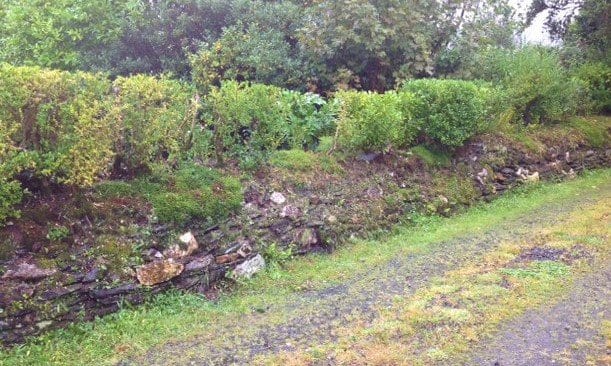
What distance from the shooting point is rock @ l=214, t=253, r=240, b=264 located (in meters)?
5.58

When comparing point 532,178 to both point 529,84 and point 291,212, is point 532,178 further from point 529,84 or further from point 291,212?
point 291,212

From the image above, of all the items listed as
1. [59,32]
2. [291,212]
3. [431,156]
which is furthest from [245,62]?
[291,212]

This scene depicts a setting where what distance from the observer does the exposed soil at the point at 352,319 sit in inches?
166

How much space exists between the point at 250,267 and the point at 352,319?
141cm

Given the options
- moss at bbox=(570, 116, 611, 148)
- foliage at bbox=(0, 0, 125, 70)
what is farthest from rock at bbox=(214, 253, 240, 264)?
moss at bbox=(570, 116, 611, 148)

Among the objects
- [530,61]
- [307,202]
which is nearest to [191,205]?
[307,202]

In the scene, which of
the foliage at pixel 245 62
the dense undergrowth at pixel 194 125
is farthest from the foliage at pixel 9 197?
the foliage at pixel 245 62

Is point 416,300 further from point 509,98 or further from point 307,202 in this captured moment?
point 509,98

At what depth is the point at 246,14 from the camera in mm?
10305

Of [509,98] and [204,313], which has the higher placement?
[509,98]

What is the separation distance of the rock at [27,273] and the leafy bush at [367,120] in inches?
160

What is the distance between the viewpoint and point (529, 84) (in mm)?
10000

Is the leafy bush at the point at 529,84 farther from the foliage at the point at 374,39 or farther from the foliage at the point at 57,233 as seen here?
the foliage at the point at 57,233

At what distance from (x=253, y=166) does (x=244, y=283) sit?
1.46 m
